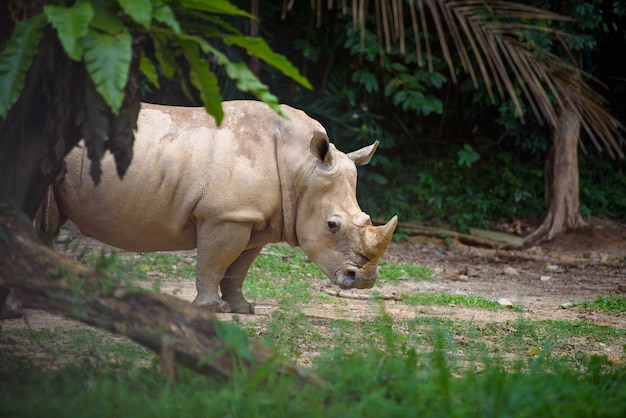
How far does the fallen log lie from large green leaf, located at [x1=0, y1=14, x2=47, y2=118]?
0.59 metres

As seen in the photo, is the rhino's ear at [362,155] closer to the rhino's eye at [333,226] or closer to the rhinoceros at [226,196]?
the rhinoceros at [226,196]

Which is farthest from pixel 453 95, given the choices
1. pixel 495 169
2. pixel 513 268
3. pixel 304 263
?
pixel 304 263

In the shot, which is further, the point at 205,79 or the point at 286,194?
the point at 286,194

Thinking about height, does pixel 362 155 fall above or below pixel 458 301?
above

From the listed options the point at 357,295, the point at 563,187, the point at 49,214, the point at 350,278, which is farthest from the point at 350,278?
the point at 563,187

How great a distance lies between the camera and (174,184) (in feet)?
20.4

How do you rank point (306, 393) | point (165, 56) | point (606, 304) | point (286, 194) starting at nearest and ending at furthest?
point (306, 393) → point (165, 56) → point (286, 194) → point (606, 304)

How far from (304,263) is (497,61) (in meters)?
6.35

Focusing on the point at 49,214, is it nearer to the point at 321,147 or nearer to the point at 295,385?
the point at 321,147

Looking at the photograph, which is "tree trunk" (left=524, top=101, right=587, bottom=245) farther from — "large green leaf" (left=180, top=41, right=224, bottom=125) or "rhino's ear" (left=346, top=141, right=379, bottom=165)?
"large green leaf" (left=180, top=41, right=224, bottom=125)

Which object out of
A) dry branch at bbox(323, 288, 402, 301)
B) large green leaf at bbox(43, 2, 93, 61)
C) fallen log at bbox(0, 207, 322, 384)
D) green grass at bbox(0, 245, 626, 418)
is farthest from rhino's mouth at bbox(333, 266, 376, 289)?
large green leaf at bbox(43, 2, 93, 61)

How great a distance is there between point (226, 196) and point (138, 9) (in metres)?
2.91

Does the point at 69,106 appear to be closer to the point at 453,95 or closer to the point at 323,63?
the point at 323,63

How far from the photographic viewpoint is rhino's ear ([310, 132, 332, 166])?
6.21m
